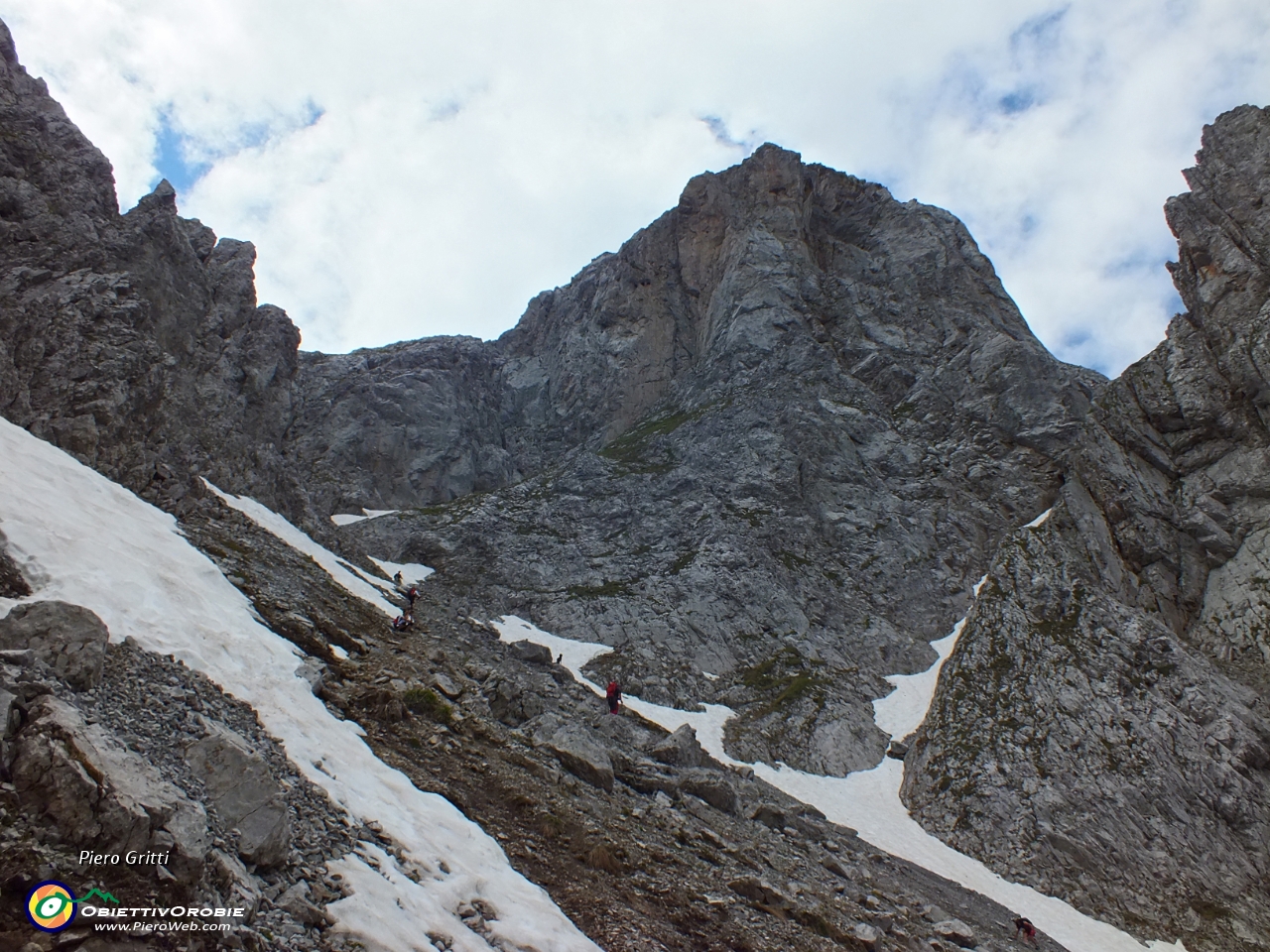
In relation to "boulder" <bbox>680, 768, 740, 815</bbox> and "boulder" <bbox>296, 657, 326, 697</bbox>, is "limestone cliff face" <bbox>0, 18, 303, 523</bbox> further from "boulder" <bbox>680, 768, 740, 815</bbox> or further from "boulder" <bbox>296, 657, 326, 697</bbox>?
"boulder" <bbox>680, 768, 740, 815</bbox>

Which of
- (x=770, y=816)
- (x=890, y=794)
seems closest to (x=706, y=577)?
(x=890, y=794)

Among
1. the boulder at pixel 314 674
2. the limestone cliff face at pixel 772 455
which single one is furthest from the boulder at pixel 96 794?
the limestone cliff face at pixel 772 455

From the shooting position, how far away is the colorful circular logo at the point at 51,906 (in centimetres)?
581

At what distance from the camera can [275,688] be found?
15.0 m

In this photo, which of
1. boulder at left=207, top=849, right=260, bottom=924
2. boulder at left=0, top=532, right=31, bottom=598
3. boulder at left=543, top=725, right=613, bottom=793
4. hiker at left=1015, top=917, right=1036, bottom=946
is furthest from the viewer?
hiker at left=1015, top=917, right=1036, bottom=946

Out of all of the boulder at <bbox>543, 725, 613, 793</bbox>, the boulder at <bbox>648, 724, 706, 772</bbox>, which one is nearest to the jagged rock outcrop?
the boulder at <bbox>543, 725, 613, 793</bbox>

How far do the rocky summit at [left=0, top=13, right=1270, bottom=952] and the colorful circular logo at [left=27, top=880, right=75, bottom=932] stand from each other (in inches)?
4.2

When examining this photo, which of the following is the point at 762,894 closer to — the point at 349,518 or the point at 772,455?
the point at 772,455

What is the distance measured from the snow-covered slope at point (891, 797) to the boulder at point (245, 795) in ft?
93.1

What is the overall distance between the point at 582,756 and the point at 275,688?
362 inches

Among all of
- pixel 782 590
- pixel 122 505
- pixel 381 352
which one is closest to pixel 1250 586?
pixel 782 590

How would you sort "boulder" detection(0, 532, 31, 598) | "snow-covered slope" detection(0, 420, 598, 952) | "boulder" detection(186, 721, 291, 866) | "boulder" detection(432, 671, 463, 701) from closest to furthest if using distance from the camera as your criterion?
"boulder" detection(186, 721, 291, 866)
"snow-covered slope" detection(0, 420, 598, 952)
"boulder" detection(0, 532, 31, 598)
"boulder" detection(432, 671, 463, 701)

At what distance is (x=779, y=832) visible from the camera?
78.8 feet

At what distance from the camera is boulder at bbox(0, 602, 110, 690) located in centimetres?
1001
